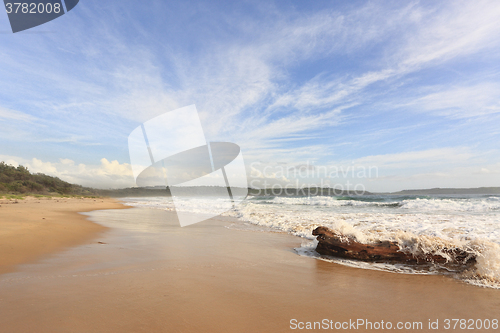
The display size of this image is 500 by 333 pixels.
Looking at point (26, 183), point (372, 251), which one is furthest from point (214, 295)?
point (26, 183)

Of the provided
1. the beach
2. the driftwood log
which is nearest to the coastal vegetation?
the beach

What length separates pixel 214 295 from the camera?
2.92m

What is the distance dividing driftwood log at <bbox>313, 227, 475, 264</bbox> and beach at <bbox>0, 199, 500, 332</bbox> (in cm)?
46

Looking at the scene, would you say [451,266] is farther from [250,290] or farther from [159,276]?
[159,276]

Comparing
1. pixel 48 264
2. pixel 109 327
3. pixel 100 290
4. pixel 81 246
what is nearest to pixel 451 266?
pixel 109 327

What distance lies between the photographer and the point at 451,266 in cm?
413

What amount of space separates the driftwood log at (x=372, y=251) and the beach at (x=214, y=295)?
1.52 feet

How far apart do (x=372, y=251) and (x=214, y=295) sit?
10.6 feet

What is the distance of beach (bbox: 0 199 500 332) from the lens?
2271mm

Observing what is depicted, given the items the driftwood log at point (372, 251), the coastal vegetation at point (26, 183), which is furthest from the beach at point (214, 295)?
the coastal vegetation at point (26, 183)

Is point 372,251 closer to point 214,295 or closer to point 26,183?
point 214,295

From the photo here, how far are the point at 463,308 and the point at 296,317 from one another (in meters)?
1.98

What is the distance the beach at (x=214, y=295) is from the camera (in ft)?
7.45

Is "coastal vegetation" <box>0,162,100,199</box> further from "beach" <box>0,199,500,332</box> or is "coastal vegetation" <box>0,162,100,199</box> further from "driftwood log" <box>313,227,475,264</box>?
"driftwood log" <box>313,227,475,264</box>
